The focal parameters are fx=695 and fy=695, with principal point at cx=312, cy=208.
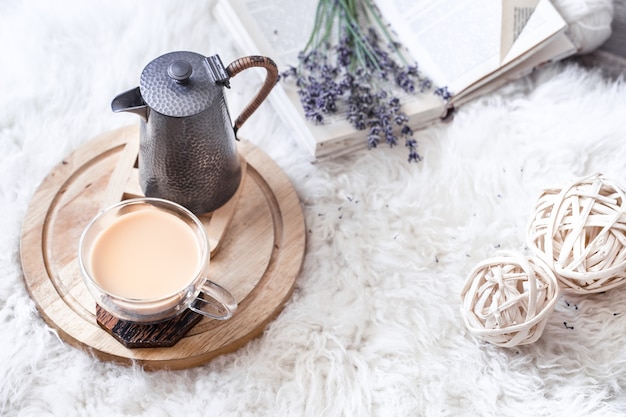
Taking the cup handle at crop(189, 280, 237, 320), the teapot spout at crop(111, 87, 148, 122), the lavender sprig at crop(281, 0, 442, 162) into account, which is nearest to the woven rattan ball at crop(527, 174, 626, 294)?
the lavender sprig at crop(281, 0, 442, 162)

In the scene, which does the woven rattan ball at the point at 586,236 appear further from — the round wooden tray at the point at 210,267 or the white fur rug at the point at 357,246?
the round wooden tray at the point at 210,267

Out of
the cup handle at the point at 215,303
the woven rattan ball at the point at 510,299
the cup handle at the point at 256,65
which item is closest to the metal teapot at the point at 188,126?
the cup handle at the point at 256,65

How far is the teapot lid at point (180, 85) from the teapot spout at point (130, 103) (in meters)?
0.02

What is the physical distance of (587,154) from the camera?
1.04m

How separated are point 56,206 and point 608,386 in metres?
0.77

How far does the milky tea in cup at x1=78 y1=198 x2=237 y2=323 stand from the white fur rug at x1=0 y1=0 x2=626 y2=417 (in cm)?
10

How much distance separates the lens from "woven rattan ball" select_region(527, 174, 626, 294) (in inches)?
32.2

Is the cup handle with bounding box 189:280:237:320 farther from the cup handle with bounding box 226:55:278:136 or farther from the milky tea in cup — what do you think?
the cup handle with bounding box 226:55:278:136

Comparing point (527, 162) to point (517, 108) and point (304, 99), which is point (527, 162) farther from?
point (304, 99)

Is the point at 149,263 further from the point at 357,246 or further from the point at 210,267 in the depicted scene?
the point at 357,246

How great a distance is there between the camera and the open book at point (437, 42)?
1.10 m

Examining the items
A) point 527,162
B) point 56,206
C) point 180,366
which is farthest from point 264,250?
point 527,162

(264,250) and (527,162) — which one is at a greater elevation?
(264,250)

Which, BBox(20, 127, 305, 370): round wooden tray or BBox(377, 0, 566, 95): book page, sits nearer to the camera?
BBox(20, 127, 305, 370): round wooden tray
